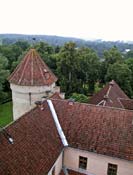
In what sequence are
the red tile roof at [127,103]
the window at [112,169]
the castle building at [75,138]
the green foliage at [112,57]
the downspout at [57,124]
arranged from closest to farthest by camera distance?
the castle building at [75,138] → the window at [112,169] → the downspout at [57,124] → the red tile roof at [127,103] → the green foliage at [112,57]

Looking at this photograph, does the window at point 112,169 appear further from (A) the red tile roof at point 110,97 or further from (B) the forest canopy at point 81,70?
(B) the forest canopy at point 81,70

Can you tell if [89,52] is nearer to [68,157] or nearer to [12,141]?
[68,157]

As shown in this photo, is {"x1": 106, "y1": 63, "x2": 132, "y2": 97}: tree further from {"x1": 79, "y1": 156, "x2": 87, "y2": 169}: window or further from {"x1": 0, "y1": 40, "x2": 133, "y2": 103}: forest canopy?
{"x1": 79, "y1": 156, "x2": 87, "y2": 169}: window

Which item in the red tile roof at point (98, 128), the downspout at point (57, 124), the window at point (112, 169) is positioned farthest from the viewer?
the downspout at point (57, 124)

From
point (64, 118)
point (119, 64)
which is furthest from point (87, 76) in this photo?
point (64, 118)

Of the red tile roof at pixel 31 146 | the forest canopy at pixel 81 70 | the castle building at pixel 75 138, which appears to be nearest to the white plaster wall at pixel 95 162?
the castle building at pixel 75 138

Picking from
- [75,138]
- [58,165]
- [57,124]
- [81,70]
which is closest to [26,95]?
[57,124]
